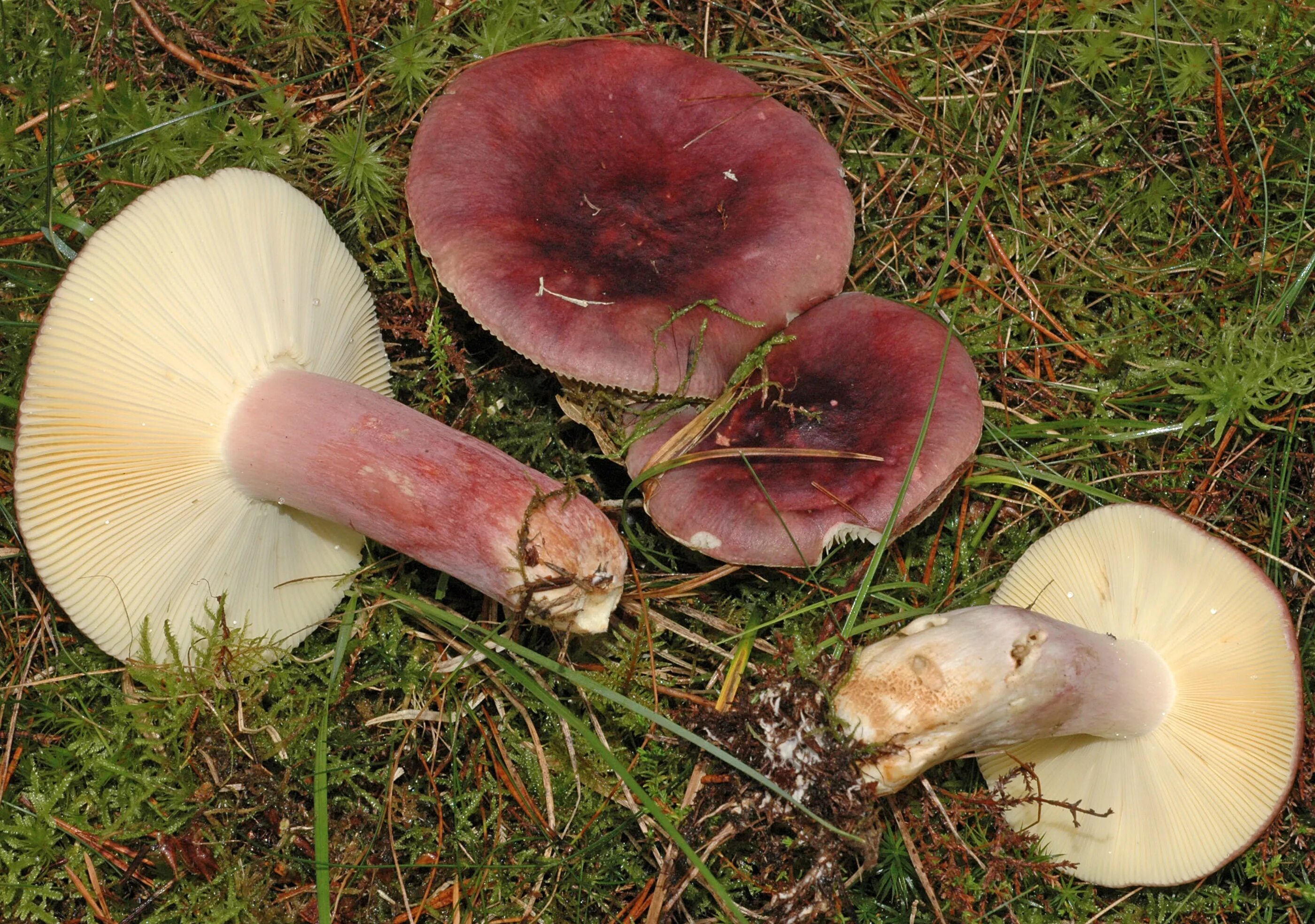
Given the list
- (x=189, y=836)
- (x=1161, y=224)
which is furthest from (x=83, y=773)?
(x=1161, y=224)

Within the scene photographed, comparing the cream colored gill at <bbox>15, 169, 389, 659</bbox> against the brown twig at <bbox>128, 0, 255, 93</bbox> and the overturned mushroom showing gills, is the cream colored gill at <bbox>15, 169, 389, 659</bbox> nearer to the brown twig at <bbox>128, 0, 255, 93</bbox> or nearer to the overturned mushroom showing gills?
the brown twig at <bbox>128, 0, 255, 93</bbox>

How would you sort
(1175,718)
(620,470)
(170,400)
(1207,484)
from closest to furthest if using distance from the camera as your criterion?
(170,400) < (1175,718) < (1207,484) < (620,470)

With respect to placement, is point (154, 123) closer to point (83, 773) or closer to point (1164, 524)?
point (83, 773)

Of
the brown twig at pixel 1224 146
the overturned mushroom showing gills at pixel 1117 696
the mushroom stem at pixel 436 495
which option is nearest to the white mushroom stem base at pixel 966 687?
the overturned mushroom showing gills at pixel 1117 696

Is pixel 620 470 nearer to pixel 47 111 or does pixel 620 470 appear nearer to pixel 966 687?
pixel 966 687

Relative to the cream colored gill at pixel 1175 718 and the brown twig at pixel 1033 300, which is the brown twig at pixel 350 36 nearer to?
the brown twig at pixel 1033 300

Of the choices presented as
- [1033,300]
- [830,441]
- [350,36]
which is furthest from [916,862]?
[350,36]

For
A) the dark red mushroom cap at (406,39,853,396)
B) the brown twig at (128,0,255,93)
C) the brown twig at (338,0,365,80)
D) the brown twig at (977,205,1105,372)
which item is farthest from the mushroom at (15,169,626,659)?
the brown twig at (977,205,1105,372)
